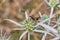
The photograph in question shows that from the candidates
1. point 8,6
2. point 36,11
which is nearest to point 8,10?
point 8,6

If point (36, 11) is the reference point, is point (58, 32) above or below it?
below

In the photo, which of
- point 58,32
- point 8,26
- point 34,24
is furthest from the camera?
point 8,26

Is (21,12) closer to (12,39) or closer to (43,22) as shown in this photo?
(12,39)

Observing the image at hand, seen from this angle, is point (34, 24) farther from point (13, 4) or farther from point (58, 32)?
point (13, 4)

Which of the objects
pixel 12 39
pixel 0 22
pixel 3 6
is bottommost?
pixel 12 39

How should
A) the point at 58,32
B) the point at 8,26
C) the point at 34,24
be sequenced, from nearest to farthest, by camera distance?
the point at 58,32
the point at 34,24
the point at 8,26

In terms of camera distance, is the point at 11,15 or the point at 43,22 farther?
the point at 11,15

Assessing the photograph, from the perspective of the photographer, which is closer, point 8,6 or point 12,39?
A: point 12,39

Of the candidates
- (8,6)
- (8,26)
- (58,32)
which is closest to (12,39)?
(58,32)

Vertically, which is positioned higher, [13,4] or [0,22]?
[13,4]
